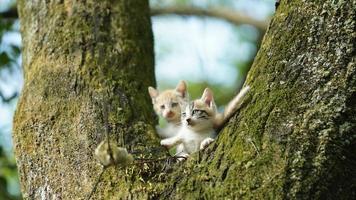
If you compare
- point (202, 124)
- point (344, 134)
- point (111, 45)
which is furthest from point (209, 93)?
point (344, 134)

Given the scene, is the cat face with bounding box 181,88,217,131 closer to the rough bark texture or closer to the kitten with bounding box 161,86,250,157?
the kitten with bounding box 161,86,250,157

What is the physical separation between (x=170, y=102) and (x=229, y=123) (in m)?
2.44

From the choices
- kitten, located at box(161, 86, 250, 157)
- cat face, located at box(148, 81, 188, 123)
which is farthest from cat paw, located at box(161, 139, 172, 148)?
cat face, located at box(148, 81, 188, 123)

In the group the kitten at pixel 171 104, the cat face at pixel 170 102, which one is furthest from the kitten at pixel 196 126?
the cat face at pixel 170 102

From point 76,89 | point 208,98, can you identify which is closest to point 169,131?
point 208,98

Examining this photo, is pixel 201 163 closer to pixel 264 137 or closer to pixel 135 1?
pixel 264 137

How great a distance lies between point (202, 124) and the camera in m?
4.54

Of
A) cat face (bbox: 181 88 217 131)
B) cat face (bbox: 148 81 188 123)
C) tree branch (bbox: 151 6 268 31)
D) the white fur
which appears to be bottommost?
the white fur

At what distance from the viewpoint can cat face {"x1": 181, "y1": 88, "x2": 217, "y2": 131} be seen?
14.9 ft

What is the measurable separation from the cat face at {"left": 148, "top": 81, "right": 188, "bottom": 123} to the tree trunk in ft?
3.99

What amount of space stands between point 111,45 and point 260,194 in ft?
6.11

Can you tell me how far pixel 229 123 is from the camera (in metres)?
3.49

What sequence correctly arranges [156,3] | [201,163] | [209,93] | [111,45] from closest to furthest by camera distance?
[201,163]
[111,45]
[209,93]
[156,3]

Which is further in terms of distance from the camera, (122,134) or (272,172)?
(122,134)
